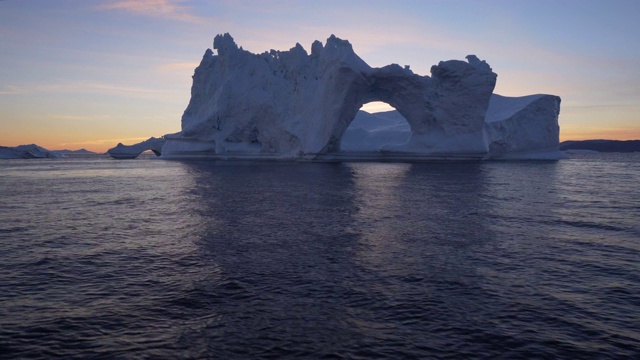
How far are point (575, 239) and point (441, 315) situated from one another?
596 cm

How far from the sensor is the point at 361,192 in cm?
1967

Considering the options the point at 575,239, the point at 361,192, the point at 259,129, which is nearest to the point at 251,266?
the point at 575,239

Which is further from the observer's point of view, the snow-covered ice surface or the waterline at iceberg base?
the snow-covered ice surface

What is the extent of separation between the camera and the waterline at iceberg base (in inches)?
1547

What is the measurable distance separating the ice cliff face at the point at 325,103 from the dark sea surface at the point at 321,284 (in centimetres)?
2632

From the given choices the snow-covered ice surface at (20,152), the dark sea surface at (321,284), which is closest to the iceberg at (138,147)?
the snow-covered ice surface at (20,152)

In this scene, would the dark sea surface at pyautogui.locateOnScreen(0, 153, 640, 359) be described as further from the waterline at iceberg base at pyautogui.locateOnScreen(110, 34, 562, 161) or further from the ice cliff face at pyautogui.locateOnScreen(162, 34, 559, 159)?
the waterline at iceberg base at pyautogui.locateOnScreen(110, 34, 562, 161)

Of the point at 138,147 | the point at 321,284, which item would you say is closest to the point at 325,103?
the point at 321,284

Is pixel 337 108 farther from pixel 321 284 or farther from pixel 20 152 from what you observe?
pixel 20 152

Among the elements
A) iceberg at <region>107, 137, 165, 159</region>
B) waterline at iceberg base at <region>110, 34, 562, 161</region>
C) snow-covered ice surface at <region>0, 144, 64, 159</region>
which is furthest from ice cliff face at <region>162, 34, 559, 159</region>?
snow-covered ice surface at <region>0, 144, 64, 159</region>

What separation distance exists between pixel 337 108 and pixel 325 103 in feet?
5.08

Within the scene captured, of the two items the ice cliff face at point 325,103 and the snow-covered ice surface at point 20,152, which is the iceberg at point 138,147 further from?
the ice cliff face at point 325,103

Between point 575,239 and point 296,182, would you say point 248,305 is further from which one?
point 296,182

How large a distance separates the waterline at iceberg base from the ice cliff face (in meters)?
0.09
